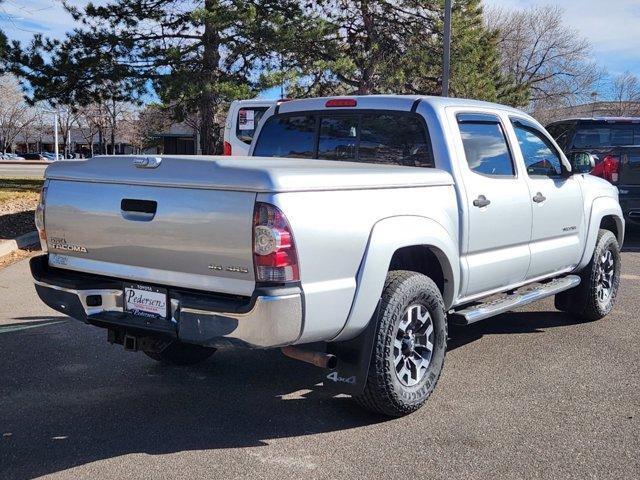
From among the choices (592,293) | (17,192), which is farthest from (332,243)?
(17,192)

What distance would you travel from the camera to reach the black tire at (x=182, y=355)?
17.1 ft

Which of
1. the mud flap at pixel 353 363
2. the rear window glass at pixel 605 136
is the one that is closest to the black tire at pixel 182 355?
the mud flap at pixel 353 363

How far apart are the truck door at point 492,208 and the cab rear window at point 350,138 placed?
0.36 metres

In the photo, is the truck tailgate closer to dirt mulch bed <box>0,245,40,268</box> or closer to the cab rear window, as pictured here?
the cab rear window

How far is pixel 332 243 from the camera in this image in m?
3.66

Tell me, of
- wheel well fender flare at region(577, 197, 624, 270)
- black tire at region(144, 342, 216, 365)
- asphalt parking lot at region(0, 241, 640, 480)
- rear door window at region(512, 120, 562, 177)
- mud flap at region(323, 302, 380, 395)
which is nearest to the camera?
asphalt parking lot at region(0, 241, 640, 480)

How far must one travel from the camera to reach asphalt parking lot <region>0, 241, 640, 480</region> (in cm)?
364

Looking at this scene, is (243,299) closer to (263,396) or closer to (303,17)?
(263,396)

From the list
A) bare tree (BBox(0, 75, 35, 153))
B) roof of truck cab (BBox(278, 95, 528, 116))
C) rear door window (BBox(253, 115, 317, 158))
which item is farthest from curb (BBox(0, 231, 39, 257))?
bare tree (BBox(0, 75, 35, 153))

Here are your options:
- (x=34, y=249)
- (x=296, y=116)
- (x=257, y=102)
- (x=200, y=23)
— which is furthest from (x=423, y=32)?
(x=296, y=116)

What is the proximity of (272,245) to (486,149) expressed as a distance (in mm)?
2517

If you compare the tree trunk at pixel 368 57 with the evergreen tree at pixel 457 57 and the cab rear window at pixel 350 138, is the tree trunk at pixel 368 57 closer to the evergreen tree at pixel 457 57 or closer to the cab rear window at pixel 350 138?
the evergreen tree at pixel 457 57

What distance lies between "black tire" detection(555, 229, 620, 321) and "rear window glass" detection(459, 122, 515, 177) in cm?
180

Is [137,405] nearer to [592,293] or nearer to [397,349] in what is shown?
[397,349]
